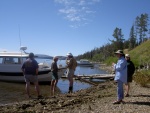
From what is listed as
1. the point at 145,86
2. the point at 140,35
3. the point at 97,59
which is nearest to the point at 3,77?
the point at 145,86

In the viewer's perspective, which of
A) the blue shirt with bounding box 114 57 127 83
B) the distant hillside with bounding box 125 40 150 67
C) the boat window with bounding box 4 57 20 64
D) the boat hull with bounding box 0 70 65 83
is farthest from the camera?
the distant hillside with bounding box 125 40 150 67

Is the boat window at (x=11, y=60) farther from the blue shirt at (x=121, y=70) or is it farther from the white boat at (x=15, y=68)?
the blue shirt at (x=121, y=70)

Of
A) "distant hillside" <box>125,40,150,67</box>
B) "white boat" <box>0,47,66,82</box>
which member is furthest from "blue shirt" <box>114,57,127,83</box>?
"distant hillside" <box>125,40,150,67</box>

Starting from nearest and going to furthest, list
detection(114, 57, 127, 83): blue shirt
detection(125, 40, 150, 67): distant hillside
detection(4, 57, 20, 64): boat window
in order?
detection(114, 57, 127, 83): blue shirt → detection(4, 57, 20, 64): boat window → detection(125, 40, 150, 67): distant hillside

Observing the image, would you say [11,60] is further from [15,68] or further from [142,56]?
[142,56]

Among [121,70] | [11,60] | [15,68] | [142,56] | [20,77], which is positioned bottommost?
[20,77]

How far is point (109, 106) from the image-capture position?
9.57 metres

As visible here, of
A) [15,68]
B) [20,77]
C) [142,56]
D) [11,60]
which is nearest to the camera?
[20,77]

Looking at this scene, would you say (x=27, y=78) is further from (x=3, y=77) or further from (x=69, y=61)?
(x=3, y=77)

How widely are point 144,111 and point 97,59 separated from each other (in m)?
131

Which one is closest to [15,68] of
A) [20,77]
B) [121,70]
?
[20,77]

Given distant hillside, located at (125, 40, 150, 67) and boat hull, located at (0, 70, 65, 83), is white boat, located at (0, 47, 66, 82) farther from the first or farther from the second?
distant hillside, located at (125, 40, 150, 67)

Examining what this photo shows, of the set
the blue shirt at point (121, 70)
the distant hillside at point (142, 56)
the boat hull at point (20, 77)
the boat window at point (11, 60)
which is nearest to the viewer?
the blue shirt at point (121, 70)

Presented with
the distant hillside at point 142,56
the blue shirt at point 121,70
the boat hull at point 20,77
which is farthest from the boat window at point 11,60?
the blue shirt at point 121,70
